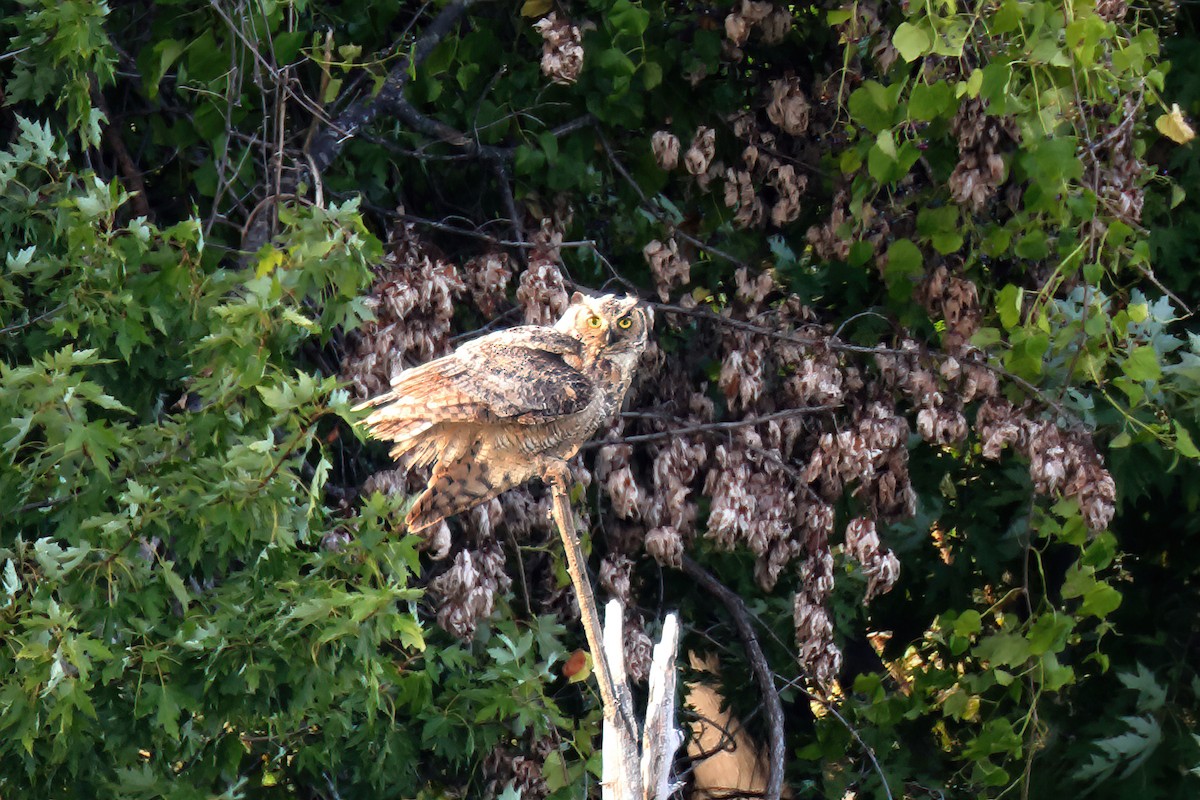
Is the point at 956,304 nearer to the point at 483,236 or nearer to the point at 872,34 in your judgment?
the point at 872,34

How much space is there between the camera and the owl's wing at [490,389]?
313 centimetres

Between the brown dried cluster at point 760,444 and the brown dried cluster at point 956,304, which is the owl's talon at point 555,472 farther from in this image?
the brown dried cluster at point 956,304

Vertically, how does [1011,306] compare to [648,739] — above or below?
below

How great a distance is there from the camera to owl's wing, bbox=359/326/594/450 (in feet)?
10.3

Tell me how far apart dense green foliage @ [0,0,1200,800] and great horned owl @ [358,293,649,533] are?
20.9 inches

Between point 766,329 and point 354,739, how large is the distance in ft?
5.32

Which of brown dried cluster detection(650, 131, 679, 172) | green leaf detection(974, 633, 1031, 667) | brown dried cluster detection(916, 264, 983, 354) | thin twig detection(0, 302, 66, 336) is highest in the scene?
thin twig detection(0, 302, 66, 336)

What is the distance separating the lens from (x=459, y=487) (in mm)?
3254

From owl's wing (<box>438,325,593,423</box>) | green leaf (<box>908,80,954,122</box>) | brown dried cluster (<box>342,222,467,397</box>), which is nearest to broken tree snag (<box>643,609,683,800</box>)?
owl's wing (<box>438,325,593,423</box>)

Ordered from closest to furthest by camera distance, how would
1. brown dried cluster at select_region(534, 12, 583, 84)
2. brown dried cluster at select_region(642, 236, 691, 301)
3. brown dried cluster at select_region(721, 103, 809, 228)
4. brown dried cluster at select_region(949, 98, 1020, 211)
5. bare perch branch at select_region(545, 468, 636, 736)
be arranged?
bare perch branch at select_region(545, 468, 636, 736), brown dried cluster at select_region(534, 12, 583, 84), brown dried cluster at select_region(949, 98, 1020, 211), brown dried cluster at select_region(642, 236, 691, 301), brown dried cluster at select_region(721, 103, 809, 228)

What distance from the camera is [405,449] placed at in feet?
10.6

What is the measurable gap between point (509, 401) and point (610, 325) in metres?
0.24

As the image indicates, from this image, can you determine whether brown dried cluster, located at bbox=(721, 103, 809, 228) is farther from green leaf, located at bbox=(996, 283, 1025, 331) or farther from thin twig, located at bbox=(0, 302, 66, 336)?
thin twig, located at bbox=(0, 302, 66, 336)

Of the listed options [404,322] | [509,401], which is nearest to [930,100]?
[404,322]
